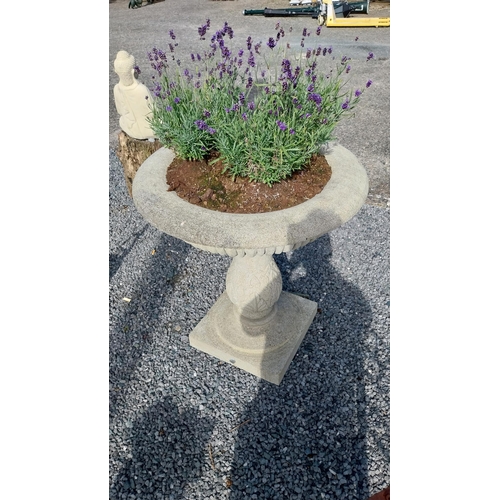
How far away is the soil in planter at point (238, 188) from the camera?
1.92 m

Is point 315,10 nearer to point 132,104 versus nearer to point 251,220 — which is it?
point 132,104

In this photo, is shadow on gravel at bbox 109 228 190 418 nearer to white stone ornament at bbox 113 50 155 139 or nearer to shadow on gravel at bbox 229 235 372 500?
shadow on gravel at bbox 229 235 372 500

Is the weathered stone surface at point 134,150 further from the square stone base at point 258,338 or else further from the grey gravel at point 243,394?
the square stone base at point 258,338

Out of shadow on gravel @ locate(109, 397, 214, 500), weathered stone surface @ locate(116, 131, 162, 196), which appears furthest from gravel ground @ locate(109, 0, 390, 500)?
weathered stone surface @ locate(116, 131, 162, 196)

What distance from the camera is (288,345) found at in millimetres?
2748

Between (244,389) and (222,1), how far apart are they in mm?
16928

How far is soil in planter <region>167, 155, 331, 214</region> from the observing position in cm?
192

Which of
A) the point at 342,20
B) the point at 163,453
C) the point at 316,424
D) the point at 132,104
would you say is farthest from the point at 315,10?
the point at 163,453

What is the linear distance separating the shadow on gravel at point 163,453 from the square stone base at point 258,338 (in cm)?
47

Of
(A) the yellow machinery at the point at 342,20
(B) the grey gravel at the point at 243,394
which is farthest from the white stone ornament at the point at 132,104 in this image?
(A) the yellow machinery at the point at 342,20

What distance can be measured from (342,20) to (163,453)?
41.6 feet

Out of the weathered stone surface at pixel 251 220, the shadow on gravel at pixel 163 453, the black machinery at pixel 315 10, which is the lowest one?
the shadow on gravel at pixel 163 453

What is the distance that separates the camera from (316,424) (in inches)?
94.4

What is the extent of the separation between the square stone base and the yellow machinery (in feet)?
35.2
